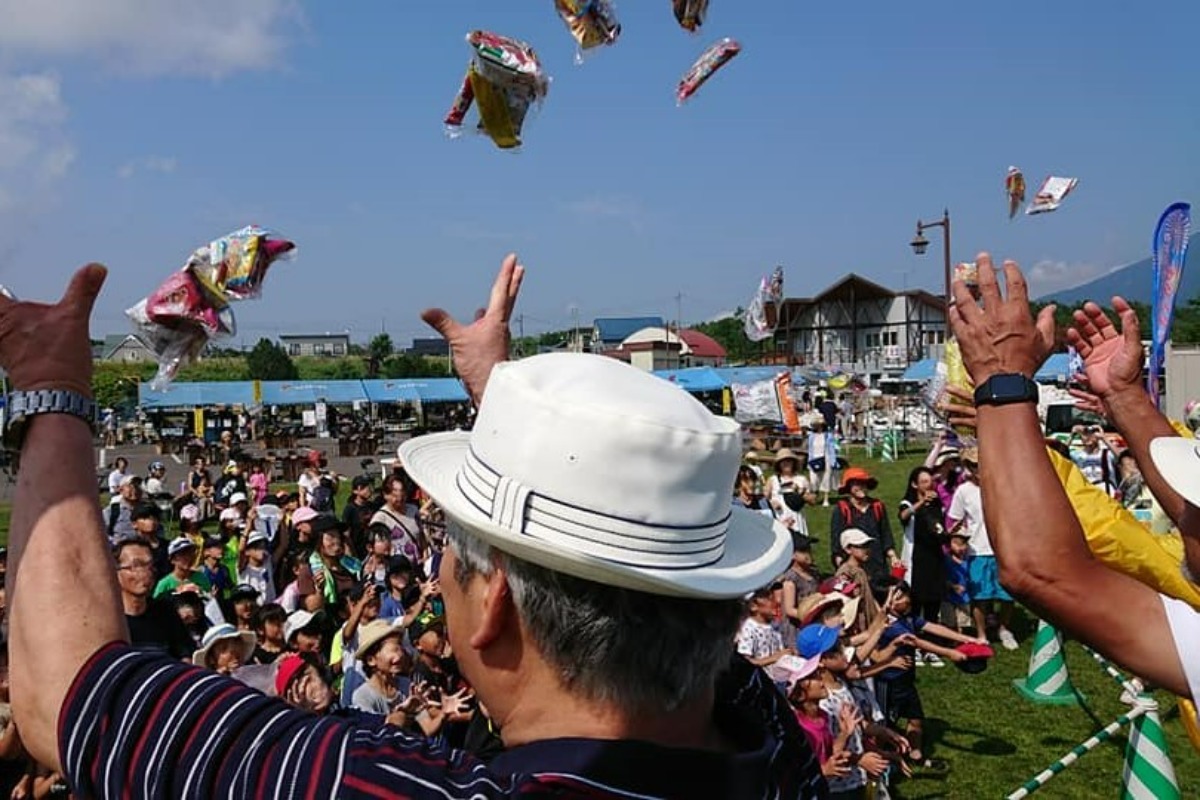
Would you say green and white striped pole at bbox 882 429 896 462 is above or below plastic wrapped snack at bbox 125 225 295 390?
below

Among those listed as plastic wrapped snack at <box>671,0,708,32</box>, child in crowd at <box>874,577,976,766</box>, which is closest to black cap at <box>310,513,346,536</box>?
child in crowd at <box>874,577,976,766</box>

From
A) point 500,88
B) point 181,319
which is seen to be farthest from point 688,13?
point 181,319

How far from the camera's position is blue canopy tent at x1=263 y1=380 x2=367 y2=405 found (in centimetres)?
4041

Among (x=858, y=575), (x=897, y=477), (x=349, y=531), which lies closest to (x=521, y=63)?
(x=858, y=575)

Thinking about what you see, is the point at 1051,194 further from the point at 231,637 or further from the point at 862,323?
the point at 862,323

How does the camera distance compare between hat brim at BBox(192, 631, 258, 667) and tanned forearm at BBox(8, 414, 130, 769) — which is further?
hat brim at BBox(192, 631, 258, 667)

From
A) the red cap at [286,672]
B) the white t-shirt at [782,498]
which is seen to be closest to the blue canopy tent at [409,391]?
the white t-shirt at [782,498]

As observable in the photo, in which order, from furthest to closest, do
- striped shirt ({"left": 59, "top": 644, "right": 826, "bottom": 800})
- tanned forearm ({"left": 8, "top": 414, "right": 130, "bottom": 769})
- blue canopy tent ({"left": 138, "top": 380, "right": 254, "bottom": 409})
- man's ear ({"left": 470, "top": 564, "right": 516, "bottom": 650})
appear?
blue canopy tent ({"left": 138, "top": 380, "right": 254, "bottom": 409}) < man's ear ({"left": 470, "top": 564, "right": 516, "bottom": 650}) < tanned forearm ({"left": 8, "top": 414, "right": 130, "bottom": 769}) < striped shirt ({"left": 59, "top": 644, "right": 826, "bottom": 800})

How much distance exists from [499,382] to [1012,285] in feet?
3.85

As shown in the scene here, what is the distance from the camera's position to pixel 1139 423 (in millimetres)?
2859

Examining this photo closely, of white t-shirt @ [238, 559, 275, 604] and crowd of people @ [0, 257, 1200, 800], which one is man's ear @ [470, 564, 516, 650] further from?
white t-shirt @ [238, 559, 275, 604]

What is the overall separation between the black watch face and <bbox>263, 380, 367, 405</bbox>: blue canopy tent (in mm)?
40262

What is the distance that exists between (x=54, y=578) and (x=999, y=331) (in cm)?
178

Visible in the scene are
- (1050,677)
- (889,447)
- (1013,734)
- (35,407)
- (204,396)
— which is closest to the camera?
(35,407)
